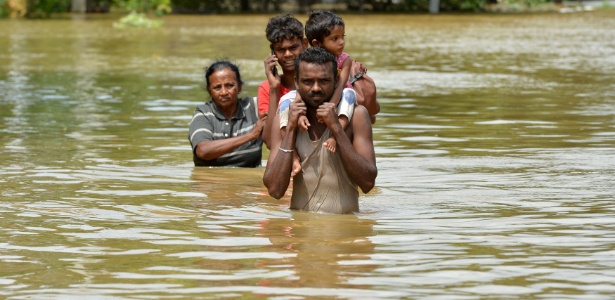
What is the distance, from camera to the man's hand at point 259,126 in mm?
9625

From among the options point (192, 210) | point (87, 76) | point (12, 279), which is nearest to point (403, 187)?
point (192, 210)

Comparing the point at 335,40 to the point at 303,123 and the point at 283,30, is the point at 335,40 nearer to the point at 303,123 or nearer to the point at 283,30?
the point at 283,30

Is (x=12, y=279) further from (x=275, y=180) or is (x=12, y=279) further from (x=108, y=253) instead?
(x=275, y=180)

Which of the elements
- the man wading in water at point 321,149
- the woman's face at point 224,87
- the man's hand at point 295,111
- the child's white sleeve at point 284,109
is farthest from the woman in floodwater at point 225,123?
the man's hand at point 295,111

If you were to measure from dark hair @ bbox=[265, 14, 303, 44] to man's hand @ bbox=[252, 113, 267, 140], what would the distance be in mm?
750

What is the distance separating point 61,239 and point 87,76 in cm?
1302

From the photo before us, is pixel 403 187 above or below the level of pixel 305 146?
below

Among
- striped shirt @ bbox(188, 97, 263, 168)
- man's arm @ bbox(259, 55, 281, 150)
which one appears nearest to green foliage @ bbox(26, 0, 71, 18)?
striped shirt @ bbox(188, 97, 263, 168)

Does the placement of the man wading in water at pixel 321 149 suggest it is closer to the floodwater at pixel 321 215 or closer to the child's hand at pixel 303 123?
the child's hand at pixel 303 123

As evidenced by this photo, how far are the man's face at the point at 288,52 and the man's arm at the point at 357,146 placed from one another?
130 cm

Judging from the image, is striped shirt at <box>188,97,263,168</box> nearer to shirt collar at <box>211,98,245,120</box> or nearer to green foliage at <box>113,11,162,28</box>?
shirt collar at <box>211,98,245,120</box>

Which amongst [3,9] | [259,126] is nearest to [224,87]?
[259,126]

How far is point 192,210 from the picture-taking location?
28.5 feet

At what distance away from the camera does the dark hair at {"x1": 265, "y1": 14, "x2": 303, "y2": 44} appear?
8.98 m
